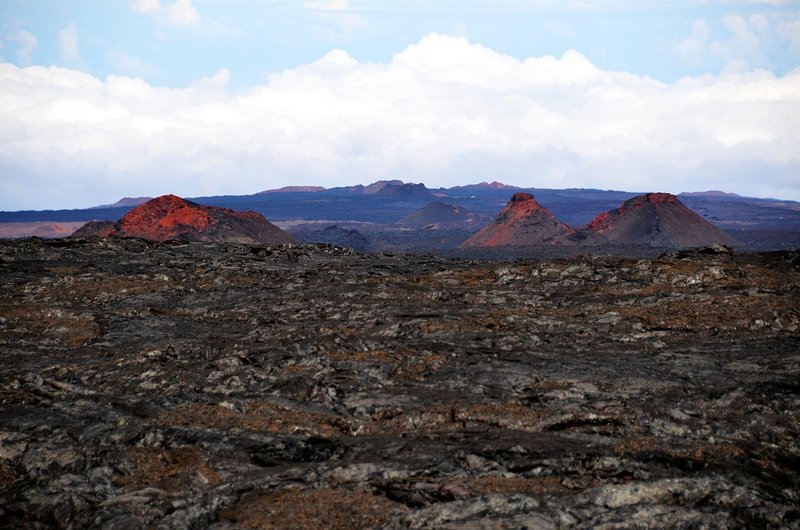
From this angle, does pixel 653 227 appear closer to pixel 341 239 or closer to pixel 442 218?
pixel 341 239

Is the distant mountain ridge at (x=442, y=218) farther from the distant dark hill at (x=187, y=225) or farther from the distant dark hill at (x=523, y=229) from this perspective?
the distant dark hill at (x=187, y=225)

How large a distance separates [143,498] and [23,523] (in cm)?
144

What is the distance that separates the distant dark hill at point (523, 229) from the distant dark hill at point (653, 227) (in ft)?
9.58

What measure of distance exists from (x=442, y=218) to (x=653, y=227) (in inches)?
3237

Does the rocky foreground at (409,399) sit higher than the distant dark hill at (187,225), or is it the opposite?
the distant dark hill at (187,225)

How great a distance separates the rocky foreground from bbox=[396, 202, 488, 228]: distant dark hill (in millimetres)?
139373

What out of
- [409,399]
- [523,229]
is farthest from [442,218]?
[409,399]

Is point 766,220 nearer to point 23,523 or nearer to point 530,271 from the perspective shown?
point 530,271

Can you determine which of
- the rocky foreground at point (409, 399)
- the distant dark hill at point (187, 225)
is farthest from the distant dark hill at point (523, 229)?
the rocky foreground at point (409, 399)

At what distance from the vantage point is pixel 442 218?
558 feet

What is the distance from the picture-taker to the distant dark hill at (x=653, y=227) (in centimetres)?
8762

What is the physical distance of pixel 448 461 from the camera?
38.2ft

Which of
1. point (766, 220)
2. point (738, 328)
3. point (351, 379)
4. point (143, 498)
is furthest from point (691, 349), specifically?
point (766, 220)

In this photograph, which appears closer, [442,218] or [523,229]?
[523,229]
